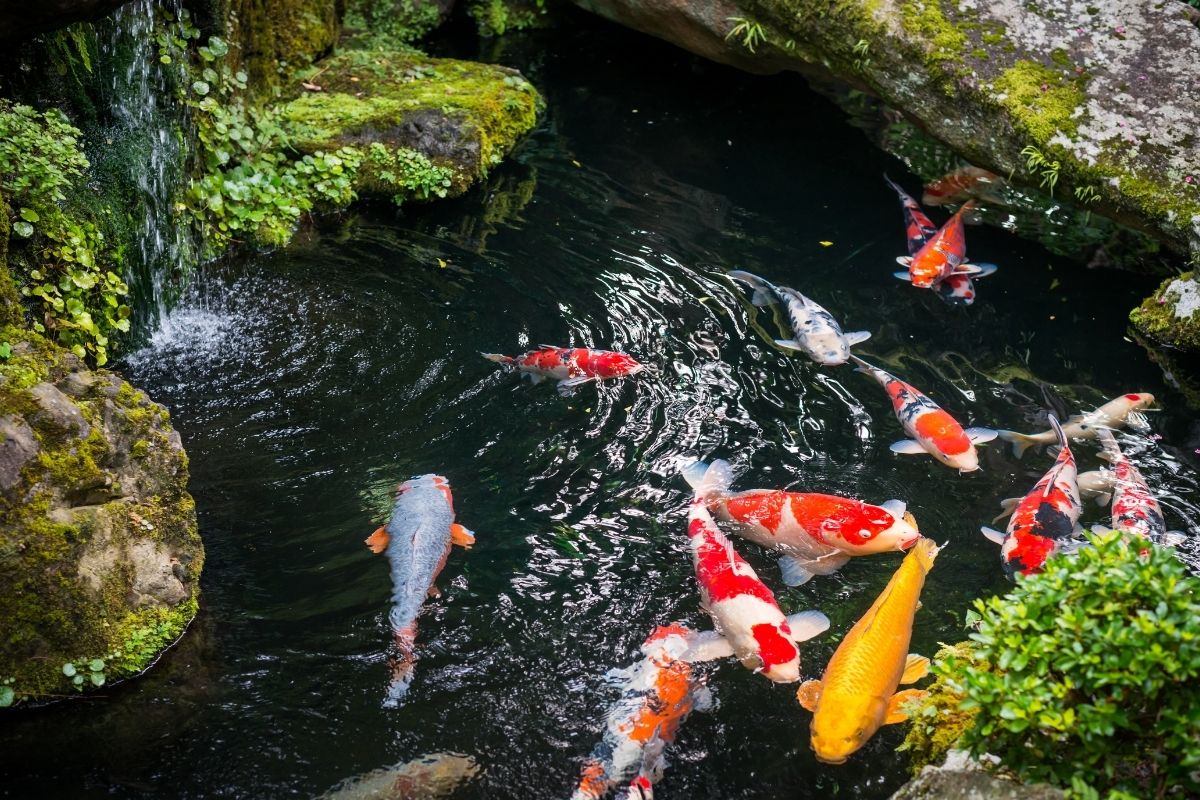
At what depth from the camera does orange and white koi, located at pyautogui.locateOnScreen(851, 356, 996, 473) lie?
6152 mm

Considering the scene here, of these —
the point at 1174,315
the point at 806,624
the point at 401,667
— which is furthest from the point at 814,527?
the point at 1174,315

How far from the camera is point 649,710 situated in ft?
14.5

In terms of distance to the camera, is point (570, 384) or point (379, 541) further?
point (570, 384)

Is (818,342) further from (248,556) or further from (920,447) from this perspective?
Result: (248,556)

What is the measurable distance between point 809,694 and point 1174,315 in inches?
208

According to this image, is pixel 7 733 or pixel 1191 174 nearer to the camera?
pixel 7 733

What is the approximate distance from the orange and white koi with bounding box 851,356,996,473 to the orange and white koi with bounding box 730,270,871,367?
72 centimetres

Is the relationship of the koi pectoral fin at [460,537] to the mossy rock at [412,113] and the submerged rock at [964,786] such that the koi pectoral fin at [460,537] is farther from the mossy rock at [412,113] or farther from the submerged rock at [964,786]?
the mossy rock at [412,113]

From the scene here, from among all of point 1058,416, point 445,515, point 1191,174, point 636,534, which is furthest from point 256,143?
point 1191,174

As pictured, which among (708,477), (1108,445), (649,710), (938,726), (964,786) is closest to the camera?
(964,786)

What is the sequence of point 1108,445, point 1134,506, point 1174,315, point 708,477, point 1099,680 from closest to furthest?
point 1099,680 → point 1134,506 → point 708,477 → point 1108,445 → point 1174,315

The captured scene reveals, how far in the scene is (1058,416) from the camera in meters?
6.89

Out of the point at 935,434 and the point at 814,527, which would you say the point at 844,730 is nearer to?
the point at 814,527

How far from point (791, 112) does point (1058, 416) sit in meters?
5.94
